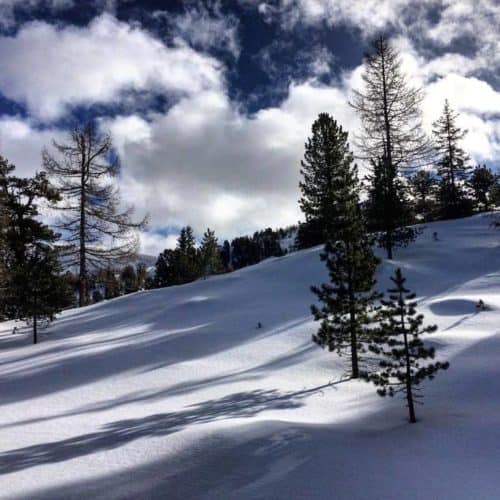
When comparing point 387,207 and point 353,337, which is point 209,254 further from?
point 353,337

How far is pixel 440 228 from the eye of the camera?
2916cm

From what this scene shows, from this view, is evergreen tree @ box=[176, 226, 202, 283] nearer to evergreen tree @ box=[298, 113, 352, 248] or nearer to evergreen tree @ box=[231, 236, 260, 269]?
evergreen tree @ box=[298, 113, 352, 248]

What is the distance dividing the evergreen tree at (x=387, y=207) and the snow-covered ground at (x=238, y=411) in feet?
13.1

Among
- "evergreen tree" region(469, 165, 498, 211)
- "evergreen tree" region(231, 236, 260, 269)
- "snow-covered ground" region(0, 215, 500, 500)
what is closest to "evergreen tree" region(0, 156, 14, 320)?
"snow-covered ground" region(0, 215, 500, 500)

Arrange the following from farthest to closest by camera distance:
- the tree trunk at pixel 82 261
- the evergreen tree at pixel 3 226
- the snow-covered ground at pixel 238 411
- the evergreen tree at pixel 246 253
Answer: the evergreen tree at pixel 246 253 → the tree trunk at pixel 82 261 → the evergreen tree at pixel 3 226 → the snow-covered ground at pixel 238 411

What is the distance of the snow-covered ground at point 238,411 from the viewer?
5316 millimetres

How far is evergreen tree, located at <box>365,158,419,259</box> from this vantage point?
68.0 feet

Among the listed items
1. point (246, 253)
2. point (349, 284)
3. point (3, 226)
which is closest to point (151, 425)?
point (349, 284)

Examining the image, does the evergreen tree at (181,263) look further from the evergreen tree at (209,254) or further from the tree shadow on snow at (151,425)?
the tree shadow on snow at (151,425)

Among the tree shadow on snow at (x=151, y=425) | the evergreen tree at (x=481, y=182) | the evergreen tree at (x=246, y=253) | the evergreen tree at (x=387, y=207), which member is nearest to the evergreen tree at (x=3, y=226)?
the tree shadow on snow at (x=151, y=425)

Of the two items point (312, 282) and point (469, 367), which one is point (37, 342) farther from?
point (469, 367)

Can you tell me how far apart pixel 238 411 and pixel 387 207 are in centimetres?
1630

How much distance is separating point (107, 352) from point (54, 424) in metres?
5.21

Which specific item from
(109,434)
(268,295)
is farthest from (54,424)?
(268,295)
